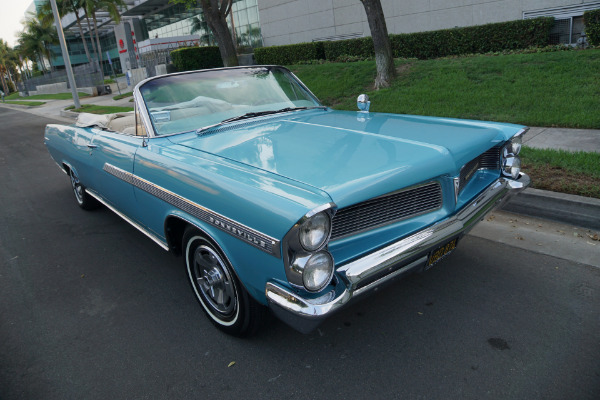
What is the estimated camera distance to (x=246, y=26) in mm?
27375

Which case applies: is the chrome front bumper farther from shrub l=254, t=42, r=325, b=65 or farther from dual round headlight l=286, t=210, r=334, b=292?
shrub l=254, t=42, r=325, b=65

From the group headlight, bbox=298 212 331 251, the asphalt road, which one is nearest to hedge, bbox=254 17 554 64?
the asphalt road

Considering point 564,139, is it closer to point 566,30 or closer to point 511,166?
point 511,166

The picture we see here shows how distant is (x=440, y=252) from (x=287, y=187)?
1044mm

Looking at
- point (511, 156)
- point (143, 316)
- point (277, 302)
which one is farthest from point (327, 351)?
point (511, 156)

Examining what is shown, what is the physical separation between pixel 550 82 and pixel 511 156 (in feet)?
20.1

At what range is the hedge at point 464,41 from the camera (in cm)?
1228

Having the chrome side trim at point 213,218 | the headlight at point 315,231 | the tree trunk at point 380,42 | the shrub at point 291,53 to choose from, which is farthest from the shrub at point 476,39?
the headlight at point 315,231

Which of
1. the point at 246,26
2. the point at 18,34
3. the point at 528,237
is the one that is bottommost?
the point at 528,237

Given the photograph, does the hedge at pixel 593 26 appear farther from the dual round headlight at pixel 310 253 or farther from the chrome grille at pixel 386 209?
the dual round headlight at pixel 310 253

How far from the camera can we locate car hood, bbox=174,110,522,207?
2.34 metres

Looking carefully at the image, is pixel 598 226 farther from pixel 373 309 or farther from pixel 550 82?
pixel 550 82

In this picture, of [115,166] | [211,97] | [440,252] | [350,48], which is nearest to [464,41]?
[350,48]

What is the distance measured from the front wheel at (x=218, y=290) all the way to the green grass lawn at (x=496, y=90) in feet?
19.3
